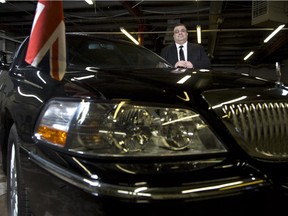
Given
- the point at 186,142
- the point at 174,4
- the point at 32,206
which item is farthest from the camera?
the point at 174,4

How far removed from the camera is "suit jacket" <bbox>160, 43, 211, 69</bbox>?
421 centimetres

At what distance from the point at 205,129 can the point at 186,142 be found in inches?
3.6

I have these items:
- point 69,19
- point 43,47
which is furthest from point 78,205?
point 69,19

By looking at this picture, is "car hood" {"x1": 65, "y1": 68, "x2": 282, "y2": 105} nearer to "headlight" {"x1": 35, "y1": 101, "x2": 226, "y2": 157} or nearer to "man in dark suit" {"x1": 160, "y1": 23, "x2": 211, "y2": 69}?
"headlight" {"x1": 35, "y1": 101, "x2": 226, "y2": 157}

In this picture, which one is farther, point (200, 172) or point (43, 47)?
point (43, 47)

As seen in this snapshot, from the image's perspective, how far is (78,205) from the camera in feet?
4.26

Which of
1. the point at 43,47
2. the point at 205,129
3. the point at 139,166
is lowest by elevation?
the point at 139,166

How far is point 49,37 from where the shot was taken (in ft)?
4.95

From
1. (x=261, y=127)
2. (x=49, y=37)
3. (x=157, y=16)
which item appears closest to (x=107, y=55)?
(x=49, y=37)

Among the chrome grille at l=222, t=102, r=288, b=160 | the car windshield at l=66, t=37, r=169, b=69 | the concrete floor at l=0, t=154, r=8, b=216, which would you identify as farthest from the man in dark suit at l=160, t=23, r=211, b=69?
the chrome grille at l=222, t=102, r=288, b=160

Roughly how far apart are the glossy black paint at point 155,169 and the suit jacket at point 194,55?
2.42 meters

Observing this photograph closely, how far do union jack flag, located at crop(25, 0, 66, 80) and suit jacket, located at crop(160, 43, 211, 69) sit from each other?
275 cm

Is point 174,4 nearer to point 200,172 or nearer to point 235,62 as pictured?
point 200,172

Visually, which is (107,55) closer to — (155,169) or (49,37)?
(49,37)
